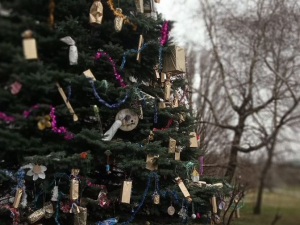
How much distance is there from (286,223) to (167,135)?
72.7 inches

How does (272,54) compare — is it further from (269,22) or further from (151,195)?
(151,195)

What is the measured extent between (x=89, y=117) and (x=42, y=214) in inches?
52.1

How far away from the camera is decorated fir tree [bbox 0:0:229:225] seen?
13.2 feet

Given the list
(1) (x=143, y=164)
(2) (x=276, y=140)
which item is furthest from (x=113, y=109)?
(2) (x=276, y=140)

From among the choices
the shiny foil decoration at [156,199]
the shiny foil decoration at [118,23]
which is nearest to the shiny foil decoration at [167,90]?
the shiny foil decoration at [118,23]

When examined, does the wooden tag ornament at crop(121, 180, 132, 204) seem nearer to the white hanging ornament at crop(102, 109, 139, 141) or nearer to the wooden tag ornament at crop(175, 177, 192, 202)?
the white hanging ornament at crop(102, 109, 139, 141)

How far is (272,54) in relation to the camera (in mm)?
13297

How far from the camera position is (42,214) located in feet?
14.3

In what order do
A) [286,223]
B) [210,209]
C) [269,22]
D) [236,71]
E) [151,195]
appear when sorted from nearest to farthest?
[286,223]
[151,195]
[210,209]
[269,22]
[236,71]

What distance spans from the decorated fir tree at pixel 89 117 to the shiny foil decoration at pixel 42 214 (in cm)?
1

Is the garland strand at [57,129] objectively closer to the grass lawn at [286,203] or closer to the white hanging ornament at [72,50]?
the white hanging ornament at [72,50]

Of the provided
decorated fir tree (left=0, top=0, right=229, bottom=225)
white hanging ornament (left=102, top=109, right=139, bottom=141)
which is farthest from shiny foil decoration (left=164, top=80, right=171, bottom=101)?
white hanging ornament (left=102, top=109, right=139, bottom=141)

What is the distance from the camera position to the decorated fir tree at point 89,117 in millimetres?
4023

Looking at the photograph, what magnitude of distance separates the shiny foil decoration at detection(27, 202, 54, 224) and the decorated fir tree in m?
0.01
